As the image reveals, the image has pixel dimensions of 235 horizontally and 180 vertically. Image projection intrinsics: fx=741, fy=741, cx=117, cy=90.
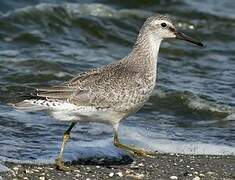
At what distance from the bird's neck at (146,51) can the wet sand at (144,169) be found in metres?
1.11

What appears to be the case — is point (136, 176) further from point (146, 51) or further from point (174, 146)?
point (146, 51)

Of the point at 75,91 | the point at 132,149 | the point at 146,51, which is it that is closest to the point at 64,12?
the point at 146,51

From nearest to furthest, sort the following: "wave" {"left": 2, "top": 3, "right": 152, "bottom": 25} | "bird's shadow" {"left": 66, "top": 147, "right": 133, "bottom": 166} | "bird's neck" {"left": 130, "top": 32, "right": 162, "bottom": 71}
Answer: "bird's shadow" {"left": 66, "top": 147, "right": 133, "bottom": 166} < "bird's neck" {"left": 130, "top": 32, "right": 162, "bottom": 71} < "wave" {"left": 2, "top": 3, "right": 152, "bottom": 25}

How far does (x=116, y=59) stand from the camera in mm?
13539

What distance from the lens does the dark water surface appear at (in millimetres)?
9445

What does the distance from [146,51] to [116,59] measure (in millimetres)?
4648

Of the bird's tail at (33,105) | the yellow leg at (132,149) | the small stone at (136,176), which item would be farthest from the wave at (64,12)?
the small stone at (136,176)

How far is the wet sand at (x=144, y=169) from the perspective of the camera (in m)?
7.67

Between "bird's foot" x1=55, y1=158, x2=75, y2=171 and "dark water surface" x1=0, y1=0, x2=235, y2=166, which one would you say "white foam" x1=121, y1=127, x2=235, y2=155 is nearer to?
"dark water surface" x1=0, y1=0, x2=235, y2=166

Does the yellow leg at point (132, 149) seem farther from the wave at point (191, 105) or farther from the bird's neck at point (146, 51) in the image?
the wave at point (191, 105)

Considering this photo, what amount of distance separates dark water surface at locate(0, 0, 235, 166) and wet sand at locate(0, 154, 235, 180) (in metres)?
0.47

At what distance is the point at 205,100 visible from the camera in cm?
1155

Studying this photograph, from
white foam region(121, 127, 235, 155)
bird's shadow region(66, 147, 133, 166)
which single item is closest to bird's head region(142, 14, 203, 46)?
white foam region(121, 127, 235, 155)

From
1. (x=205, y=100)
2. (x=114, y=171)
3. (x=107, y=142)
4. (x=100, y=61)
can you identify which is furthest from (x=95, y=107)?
(x=100, y=61)
